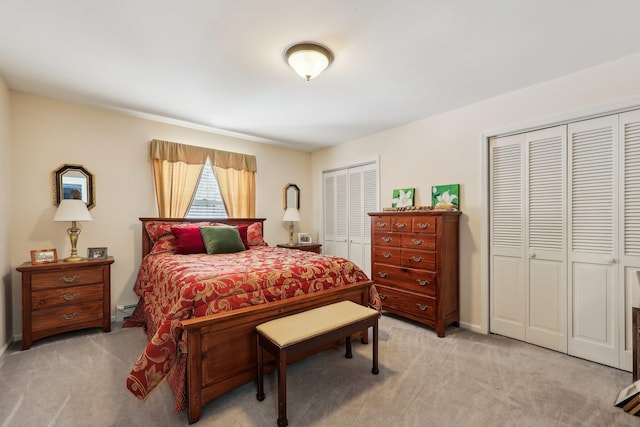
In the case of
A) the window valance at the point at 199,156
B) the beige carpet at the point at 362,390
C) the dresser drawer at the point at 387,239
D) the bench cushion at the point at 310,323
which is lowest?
the beige carpet at the point at 362,390

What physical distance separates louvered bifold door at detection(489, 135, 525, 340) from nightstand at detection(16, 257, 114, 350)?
13.4 feet

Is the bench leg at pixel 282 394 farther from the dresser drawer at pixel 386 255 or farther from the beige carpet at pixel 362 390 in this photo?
the dresser drawer at pixel 386 255

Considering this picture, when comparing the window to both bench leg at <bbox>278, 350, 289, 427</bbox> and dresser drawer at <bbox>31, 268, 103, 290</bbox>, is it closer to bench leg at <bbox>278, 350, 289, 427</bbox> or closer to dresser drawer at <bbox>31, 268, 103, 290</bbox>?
dresser drawer at <bbox>31, 268, 103, 290</bbox>

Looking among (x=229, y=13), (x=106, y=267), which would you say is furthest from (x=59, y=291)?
(x=229, y=13)

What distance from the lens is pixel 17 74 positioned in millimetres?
2561

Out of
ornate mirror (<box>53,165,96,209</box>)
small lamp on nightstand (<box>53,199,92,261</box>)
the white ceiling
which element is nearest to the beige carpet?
small lamp on nightstand (<box>53,199,92,261</box>)

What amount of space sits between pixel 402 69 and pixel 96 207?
3.60 m

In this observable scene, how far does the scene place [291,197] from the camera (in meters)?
5.14

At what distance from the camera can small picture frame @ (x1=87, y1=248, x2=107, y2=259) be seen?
3174 millimetres

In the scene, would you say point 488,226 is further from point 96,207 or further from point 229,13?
point 96,207

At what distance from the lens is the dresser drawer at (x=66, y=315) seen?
2.70 meters

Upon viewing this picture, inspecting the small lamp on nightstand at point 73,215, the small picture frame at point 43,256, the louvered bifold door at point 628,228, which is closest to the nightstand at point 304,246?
the small lamp on nightstand at point 73,215

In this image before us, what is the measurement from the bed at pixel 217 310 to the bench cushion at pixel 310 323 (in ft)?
0.41

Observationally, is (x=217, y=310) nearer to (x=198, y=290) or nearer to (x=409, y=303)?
(x=198, y=290)
